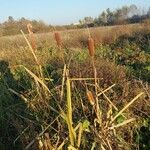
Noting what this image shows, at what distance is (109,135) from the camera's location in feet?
14.3

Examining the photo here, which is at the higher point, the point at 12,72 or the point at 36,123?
the point at 36,123

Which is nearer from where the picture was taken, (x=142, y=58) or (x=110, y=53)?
(x=142, y=58)

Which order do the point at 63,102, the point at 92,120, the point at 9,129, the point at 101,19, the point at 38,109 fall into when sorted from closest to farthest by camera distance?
1. the point at 92,120
2. the point at 63,102
3. the point at 38,109
4. the point at 9,129
5. the point at 101,19

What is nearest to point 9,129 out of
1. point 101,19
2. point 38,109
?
point 38,109

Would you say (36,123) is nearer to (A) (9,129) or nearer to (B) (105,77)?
(A) (9,129)

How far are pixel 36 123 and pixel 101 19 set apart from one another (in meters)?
41.3

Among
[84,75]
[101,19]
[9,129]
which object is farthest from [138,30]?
[101,19]

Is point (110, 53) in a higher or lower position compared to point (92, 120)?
lower

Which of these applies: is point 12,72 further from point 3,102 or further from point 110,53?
point 110,53

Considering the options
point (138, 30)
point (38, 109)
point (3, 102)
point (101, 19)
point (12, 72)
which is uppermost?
point (38, 109)

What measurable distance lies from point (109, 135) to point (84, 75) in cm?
349

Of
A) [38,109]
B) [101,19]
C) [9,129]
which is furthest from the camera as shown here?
[101,19]

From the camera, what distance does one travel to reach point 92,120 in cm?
465

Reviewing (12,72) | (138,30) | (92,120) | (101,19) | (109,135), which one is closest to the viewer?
(109,135)
